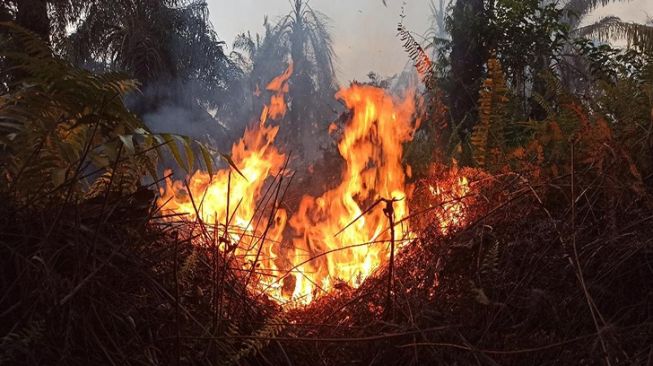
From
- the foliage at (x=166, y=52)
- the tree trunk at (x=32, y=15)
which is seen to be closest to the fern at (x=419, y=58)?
the tree trunk at (x=32, y=15)

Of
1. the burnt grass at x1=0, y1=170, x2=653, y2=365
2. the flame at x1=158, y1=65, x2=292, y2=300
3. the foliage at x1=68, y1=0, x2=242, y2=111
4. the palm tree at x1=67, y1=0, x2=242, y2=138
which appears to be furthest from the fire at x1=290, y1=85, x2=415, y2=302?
the palm tree at x1=67, y1=0, x2=242, y2=138

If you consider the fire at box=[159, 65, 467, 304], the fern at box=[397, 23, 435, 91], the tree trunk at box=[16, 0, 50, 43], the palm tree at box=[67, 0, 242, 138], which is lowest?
the fire at box=[159, 65, 467, 304]

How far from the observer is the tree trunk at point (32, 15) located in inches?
294

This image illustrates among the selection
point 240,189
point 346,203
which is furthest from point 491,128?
point 240,189

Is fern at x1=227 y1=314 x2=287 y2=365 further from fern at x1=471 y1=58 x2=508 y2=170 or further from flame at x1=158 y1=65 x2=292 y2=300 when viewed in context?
fern at x1=471 y1=58 x2=508 y2=170

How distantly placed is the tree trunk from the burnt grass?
634 centimetres

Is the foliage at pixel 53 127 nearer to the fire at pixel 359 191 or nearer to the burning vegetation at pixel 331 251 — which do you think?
the burning vegetation at pixel 331 251

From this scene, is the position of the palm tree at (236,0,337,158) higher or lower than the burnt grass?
higher

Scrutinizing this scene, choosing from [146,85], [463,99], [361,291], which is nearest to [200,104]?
[146,85]

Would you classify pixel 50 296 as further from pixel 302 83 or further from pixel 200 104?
pixel 302 83

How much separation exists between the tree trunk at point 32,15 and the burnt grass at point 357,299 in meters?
6.34

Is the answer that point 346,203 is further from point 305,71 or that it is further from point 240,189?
point 305,71

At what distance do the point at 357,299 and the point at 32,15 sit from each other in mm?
6994

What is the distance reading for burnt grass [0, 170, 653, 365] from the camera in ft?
5.16
